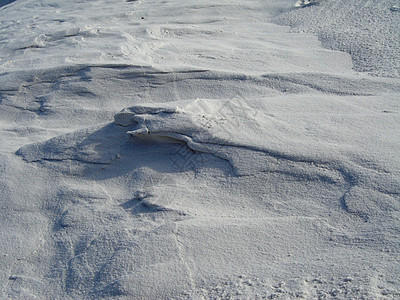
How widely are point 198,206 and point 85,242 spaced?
0.46m

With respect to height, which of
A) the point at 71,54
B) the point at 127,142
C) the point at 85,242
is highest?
the point at 71,54

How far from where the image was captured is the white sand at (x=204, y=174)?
4.22 ft

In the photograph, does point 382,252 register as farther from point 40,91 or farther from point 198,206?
point 40,91

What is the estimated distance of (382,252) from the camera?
1.26m

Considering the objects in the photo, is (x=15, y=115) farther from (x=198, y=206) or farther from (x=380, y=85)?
(x=380, y=85)

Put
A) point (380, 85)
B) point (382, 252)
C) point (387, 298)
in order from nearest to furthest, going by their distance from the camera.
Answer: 1. point (387, 298)
2. point (382, 252)
3. point (380, 85)

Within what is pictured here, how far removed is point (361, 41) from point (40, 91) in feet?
7.55

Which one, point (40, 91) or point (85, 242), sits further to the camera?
point (40, 91)

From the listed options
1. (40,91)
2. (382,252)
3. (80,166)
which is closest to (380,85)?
(382,252)

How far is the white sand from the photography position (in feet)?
4.22

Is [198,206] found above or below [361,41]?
below

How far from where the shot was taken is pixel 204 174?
1636 millimetres

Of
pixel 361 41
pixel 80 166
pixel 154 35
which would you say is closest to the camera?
pixel 80 166

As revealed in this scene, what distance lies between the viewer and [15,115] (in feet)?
Result: 7.89
